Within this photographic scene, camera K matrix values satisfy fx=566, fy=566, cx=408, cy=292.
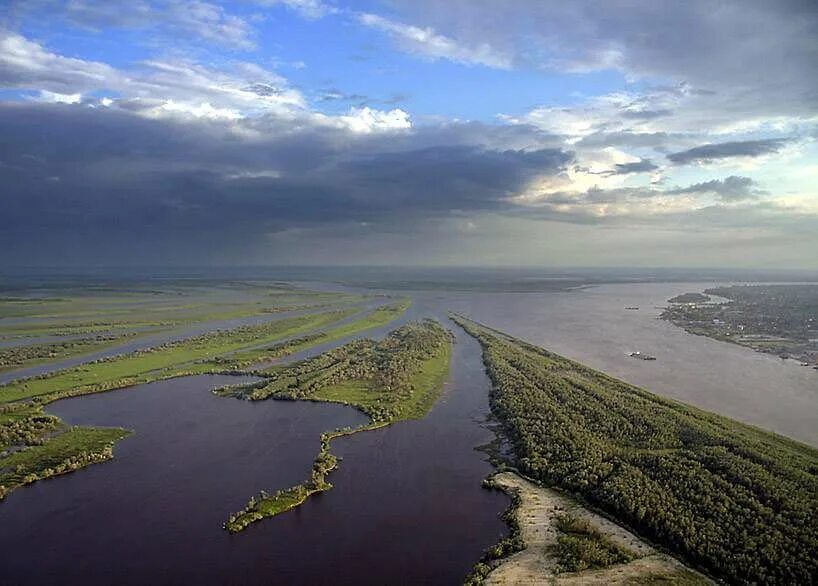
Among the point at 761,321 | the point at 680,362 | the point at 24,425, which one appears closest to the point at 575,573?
the point at 24,425

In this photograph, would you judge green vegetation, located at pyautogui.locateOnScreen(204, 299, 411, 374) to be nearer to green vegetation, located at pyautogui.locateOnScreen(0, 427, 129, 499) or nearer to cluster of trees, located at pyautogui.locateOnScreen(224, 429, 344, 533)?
A: green vegetation, located at pyautogui.locateOnScreen(0, 427, 129, 499)

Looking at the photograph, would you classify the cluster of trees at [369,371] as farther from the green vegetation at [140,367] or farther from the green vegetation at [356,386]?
the green vegetation at [140,367]

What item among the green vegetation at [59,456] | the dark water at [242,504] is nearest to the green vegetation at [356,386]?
the dark water at [242,504]

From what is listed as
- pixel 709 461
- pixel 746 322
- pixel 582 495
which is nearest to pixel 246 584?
pixel 582 495

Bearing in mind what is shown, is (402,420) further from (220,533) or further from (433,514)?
(220,533)

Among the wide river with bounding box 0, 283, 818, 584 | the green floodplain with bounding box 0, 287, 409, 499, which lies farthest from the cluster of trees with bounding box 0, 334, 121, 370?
the wide river with bounding box 0, 283, 818, 584

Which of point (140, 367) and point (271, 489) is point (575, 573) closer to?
point (271, 489)
